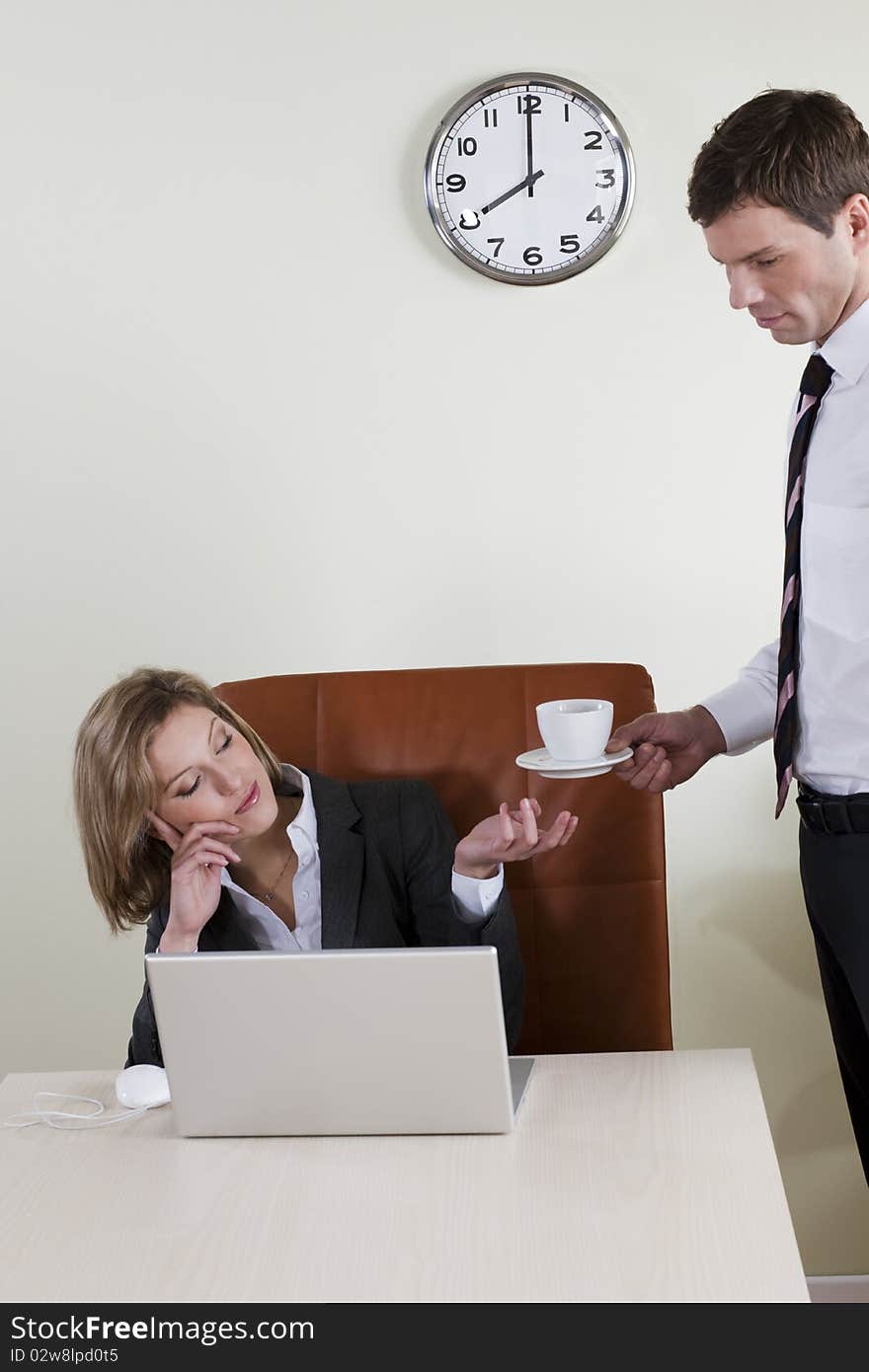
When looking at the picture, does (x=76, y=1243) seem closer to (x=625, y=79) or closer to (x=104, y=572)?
(x=104, y=572)

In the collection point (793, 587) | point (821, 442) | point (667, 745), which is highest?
point (821, 442)

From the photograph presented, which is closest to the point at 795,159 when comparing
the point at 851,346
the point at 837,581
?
the point at 851,346

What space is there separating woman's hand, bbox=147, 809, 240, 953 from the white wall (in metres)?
0.89

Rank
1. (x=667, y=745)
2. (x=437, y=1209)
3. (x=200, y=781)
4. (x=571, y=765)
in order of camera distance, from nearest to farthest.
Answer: (x=437, y=1209) < (x=571, y=765) < (x=200, y=781) < (x=667, y=745)

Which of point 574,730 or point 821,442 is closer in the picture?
point 574,730

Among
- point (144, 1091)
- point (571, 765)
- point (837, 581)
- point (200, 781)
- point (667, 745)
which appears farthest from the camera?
point (667, 745)

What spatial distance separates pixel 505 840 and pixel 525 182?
1374 millimetres

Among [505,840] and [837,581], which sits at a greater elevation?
[837,581]

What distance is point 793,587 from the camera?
164cm

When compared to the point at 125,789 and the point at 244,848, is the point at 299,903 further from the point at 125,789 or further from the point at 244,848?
the point at 125,789

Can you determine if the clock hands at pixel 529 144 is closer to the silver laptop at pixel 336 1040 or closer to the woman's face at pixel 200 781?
the woman's face at pixel 200 781

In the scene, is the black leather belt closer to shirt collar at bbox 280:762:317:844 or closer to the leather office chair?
the leather office chair

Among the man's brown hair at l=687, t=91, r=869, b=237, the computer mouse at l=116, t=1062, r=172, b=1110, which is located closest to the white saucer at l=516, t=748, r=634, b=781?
the computer mouse at l=116, t=1062, r=172, b=1110
